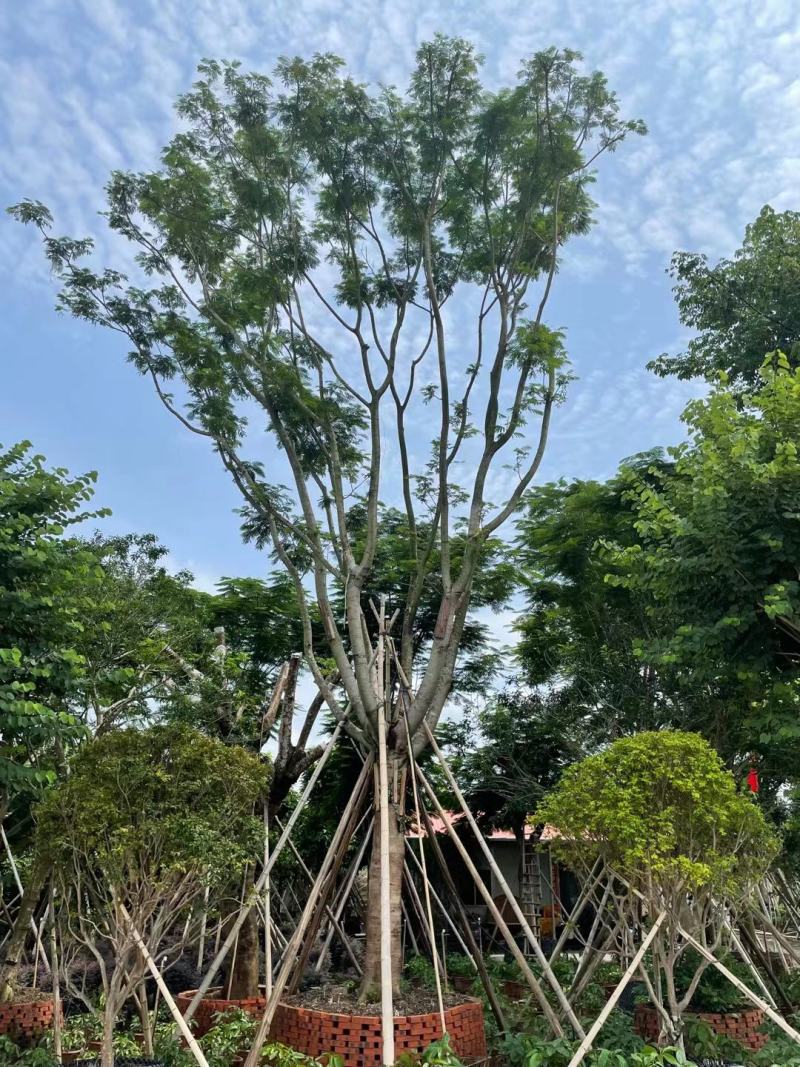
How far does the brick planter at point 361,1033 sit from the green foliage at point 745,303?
22.9 feet

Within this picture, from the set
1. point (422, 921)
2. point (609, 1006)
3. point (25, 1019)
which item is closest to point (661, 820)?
point (609, 1006)

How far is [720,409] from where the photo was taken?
267 inches

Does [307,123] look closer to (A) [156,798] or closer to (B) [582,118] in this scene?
(B) [582,118]

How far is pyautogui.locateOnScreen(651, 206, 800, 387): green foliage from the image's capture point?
9.38 meters

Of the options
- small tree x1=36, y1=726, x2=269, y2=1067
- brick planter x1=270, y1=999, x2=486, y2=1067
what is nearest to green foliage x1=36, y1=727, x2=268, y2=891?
small tree x1=36, y1=726, x2=269, y2=1067

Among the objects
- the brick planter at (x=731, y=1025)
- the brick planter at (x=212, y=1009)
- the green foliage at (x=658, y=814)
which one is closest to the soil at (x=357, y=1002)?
the brick planter at (x=212, y=1009)

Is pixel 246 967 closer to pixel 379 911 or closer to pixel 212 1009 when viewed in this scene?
pixel 212 1009

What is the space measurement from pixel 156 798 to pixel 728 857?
3880 mm

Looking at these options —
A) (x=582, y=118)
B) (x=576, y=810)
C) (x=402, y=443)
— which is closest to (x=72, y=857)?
(x=576, y=810)

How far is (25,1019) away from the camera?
746 centimetres

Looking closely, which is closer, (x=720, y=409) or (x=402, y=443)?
(x=720, y=409)

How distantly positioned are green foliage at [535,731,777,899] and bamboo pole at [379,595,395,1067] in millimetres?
1234

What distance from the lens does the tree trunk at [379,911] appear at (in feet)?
21.0

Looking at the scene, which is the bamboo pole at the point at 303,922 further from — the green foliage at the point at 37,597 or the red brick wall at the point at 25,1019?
the red brick wall at the point at 25,1019
